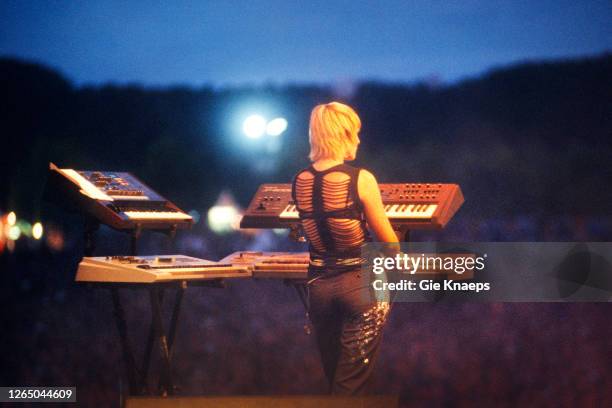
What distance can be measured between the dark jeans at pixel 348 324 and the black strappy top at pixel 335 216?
69 mm

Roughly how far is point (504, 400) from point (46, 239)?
590cm

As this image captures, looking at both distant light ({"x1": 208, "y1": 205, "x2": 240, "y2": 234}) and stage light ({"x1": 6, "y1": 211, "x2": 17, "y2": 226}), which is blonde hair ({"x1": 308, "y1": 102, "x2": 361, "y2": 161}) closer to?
distant light ({"x1": 208, "y1": 205, "x2": 240, "y2": 234})

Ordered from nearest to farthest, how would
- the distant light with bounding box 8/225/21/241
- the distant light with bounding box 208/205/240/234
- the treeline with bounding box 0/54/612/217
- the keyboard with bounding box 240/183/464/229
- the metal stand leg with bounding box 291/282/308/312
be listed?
the keyboard with bounding box 240/183/464/229 < the metal stand leg with bounding box 291/282/308/312 < the treeline with bounding box 0/54/612/217 < the distant light with bounding box 8/225/21/241 < the distant light with bounding box 208/205/240/234

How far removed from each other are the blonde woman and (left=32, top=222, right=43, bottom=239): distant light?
6.40 m

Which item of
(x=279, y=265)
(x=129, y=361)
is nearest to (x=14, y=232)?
(x=129, y=361)

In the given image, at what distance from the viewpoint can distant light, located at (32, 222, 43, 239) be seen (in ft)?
32.3

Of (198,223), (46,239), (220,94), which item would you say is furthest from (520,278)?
(46,239)

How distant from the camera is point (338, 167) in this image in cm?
406

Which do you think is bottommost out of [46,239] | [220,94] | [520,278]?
[520,278]

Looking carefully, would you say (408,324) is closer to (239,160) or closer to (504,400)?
(504,400)

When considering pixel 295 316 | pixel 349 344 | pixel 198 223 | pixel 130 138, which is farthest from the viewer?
pixel 198 223

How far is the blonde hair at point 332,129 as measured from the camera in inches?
159

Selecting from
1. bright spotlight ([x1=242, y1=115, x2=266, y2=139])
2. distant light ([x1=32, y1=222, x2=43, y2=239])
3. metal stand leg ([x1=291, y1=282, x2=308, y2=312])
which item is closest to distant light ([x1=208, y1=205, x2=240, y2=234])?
bright spotlight ([x1=242, y1=115, x2=266, y2=139])

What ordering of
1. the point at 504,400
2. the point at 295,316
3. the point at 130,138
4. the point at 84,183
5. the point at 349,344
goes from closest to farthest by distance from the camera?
the point at 349,344
the point at 84,183
the point at 504,400
the point at 295,316
the point at 130,138
